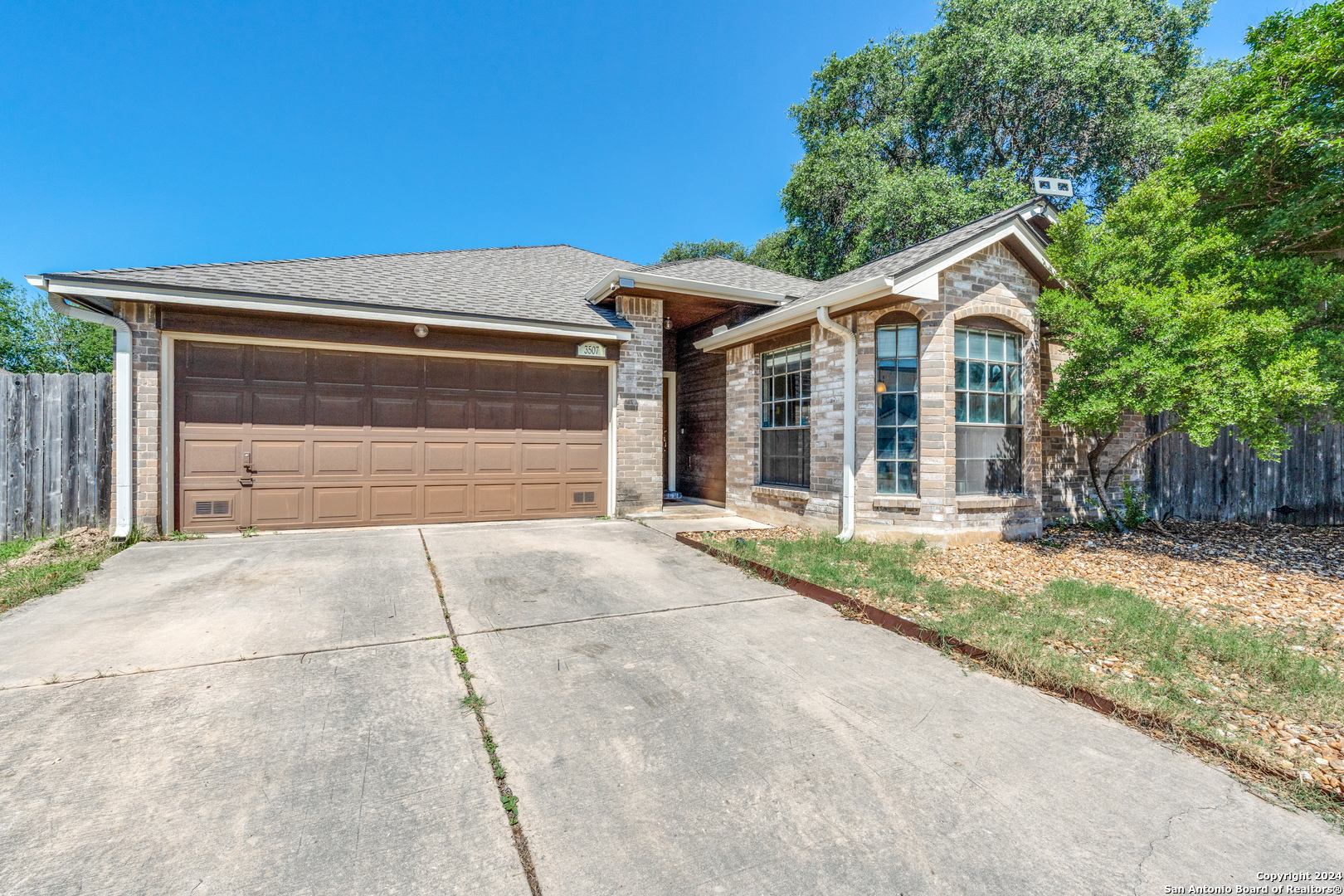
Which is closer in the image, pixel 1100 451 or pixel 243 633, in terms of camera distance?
pixel 243 633

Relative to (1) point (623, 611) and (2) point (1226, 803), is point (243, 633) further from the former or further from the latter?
(2) point (1226, 803)

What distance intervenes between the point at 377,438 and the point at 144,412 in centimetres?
239

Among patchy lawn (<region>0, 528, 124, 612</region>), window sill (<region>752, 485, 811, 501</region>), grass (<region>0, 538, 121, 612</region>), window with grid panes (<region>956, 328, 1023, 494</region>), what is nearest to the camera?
grass (<region>0, 538, 121, 612</region>)

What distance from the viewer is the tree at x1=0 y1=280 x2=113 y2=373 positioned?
22281 mm

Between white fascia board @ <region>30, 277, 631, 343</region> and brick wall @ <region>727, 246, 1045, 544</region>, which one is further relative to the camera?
brick wall @ <region>727, 246, 1045, 544</region>

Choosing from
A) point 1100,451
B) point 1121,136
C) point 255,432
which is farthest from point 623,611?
point 1121,136

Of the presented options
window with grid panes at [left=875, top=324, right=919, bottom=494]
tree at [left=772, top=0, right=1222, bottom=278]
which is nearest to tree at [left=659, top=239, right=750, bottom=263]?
tree at [left=772, top=0, right=1222, bottom=278]

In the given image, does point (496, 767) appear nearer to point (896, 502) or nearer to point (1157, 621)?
point (1157, 621)

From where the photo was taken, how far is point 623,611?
13.8 ft

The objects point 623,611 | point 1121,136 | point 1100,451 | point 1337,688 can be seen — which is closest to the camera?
point 1337,688

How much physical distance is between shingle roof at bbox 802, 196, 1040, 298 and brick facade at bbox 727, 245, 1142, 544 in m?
0.32

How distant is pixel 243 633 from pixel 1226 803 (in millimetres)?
5183

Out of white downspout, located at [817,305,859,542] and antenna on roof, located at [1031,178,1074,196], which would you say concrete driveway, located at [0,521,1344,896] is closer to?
white downspout, located at [817,305,859,542]

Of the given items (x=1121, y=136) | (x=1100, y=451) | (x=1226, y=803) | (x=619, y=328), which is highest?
(x=1121, y=136)
